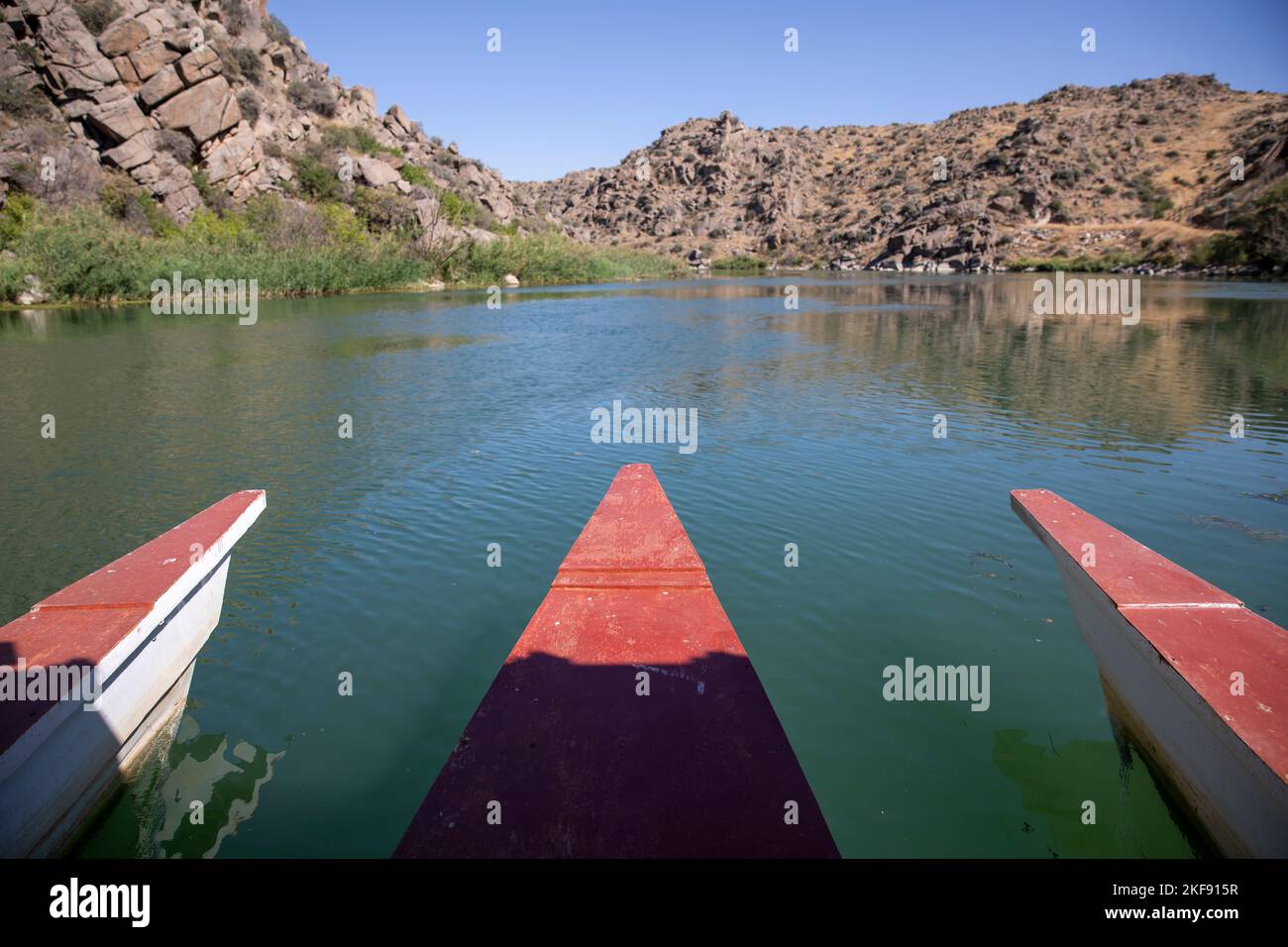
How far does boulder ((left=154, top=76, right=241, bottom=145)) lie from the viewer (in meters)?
52.0

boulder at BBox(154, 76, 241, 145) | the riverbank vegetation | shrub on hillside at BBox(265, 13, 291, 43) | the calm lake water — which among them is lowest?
the calm lake water

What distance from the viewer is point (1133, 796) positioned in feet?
11.9

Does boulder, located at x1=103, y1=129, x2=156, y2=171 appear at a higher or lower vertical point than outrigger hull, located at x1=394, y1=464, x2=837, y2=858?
higher

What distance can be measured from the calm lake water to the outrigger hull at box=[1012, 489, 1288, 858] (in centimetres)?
37

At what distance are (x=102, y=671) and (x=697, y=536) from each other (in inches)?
196

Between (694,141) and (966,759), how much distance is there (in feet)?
553

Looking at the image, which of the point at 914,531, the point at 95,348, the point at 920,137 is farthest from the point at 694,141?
the point at 914,531

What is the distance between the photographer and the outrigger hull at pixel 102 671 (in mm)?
2883

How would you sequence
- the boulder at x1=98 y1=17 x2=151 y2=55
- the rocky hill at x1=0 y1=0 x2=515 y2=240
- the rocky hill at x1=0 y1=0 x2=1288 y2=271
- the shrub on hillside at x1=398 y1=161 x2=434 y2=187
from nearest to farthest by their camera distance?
the rocky hill at x1=0 y1=0 x2=515 y2=240, the rocky hill at x1=0 y1=0 x2=1288 y2=271, the boulder at x1=98 y1=17 x2=151 y2=55, the shrub on hillside at x1=398 y1=161 x2=434 y2=187

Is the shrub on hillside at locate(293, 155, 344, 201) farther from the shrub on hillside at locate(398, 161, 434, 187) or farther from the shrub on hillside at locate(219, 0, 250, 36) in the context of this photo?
the shrub on hillside at locate(219, 0, 250, 36)

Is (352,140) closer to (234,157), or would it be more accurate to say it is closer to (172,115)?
(234,157)

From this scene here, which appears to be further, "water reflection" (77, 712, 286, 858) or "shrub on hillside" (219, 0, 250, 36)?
"shrub on hillside" (219, 0, 250, 36)

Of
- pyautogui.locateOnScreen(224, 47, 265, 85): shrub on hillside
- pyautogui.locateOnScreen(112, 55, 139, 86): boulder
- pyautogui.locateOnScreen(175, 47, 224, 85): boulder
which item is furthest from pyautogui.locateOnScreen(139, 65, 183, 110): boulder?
pyautogui.locateOnScreen(224, 47, 265, 85): shrub on hillside

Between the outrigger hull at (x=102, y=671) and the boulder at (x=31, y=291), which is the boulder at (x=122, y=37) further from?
the outrigger hull at (x=102, y=671)
